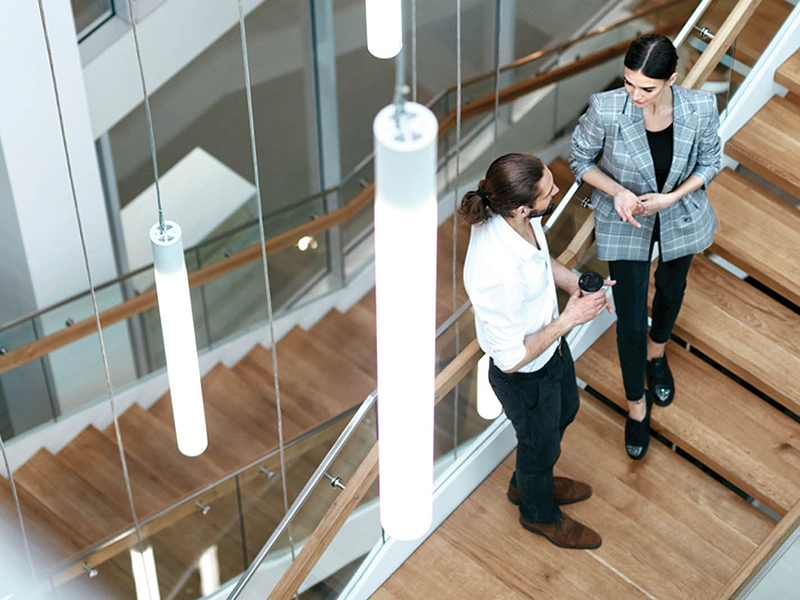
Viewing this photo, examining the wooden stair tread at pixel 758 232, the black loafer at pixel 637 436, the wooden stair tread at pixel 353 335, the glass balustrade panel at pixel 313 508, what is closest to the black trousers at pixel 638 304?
the black loafer at pixel 637 436

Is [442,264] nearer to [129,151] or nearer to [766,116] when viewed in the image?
[129,151]

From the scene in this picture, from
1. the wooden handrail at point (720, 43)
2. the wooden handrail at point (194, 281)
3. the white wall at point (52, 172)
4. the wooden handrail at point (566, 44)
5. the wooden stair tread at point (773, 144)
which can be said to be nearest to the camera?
the wooden handrail at point (720, 43)

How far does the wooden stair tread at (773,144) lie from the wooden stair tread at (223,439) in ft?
11.2

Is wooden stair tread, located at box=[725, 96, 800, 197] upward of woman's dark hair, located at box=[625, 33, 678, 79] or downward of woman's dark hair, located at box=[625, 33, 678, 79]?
downward

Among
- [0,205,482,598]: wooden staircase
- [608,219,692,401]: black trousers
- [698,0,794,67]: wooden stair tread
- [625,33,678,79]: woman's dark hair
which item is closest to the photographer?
[625,33,678,79]: woman's dark hair

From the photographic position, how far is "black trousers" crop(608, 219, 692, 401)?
3707mm

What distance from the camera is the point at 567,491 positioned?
13.1 ft

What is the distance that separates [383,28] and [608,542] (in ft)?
7.05

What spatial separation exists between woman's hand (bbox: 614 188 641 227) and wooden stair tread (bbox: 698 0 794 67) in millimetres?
1236

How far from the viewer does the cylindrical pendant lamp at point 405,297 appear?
1444 mm

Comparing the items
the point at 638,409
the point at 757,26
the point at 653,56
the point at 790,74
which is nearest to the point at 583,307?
the point at 653,56

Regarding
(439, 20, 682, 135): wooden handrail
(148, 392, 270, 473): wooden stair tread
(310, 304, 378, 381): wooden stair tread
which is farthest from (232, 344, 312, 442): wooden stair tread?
(439, 20, 682, 135): wooden handrail

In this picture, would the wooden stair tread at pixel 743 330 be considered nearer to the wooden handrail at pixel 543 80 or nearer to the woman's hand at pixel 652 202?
the woman's hand at pixel 652 202

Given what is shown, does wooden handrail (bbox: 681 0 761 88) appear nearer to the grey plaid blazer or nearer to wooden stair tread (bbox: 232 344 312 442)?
the grey plaid blazer
